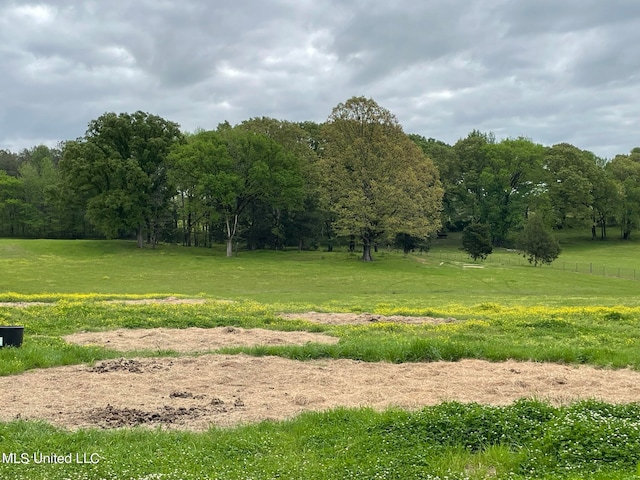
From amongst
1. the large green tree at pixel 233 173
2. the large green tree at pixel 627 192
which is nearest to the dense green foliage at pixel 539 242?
the large green tree at pixel 233 173

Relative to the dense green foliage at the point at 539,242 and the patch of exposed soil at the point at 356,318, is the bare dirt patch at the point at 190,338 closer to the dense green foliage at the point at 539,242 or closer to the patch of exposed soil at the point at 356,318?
the patch of exposed soil at the point at 356,318

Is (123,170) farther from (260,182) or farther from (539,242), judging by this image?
(539,242)

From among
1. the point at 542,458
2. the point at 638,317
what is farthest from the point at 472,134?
the point at 542,458

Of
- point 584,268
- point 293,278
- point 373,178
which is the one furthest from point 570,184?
point 293,278

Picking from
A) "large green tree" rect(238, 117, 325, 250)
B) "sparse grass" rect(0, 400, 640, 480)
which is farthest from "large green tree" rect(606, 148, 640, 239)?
"sparse grass" rect(0, 400, 640, 480)

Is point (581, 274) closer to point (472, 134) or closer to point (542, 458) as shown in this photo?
point (542, 458)

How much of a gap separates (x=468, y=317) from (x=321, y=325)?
19.6 feet

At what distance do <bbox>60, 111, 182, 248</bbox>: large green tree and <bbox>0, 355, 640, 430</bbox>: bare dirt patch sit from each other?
54.4 meters

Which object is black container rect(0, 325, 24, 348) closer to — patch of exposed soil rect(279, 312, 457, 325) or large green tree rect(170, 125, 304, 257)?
patch of exposed soil rect(279, 312, 457, 325)

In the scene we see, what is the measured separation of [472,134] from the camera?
109625 millimetres
